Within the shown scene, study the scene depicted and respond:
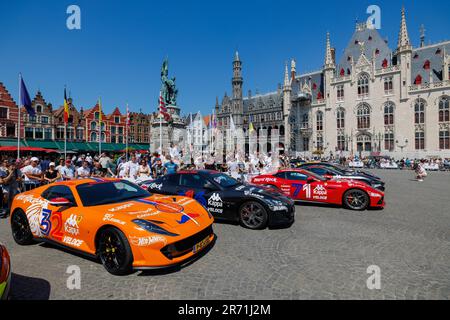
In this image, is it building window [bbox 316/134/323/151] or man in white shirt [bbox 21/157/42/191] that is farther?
building window [bbox 316/134/323/151]

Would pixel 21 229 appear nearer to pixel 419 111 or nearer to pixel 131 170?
pixel 131 170

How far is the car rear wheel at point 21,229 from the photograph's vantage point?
524 centimetres

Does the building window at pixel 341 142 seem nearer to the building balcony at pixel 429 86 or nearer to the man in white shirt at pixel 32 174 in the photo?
the building balcony at pixel 429 86

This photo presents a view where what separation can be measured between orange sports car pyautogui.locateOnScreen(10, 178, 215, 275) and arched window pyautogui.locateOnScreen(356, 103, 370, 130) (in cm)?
5035

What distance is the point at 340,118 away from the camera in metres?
49.7

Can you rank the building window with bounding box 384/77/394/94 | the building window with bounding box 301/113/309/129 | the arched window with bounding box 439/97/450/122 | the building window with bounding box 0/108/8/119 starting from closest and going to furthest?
the building window with bounding box 0/108/8/119
the arched window with bounding box 439/97/450/122
the building window with bounding box 384/77/394/94
the building window with bounding box 301/113/309/129

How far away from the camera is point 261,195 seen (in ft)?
21.3

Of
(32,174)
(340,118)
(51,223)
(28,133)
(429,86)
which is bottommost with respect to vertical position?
(51,223)

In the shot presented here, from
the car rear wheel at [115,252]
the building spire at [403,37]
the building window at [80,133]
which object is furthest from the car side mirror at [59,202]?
the building spire at [403,37]

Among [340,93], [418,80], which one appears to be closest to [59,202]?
[418,80]

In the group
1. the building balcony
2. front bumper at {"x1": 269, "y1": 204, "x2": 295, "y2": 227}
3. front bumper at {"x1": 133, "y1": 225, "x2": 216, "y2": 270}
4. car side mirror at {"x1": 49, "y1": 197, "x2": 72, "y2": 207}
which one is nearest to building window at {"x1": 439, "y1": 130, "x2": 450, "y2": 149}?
the building balcony

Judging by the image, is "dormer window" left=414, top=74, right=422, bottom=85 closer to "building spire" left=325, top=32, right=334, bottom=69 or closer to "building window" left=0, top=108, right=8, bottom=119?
"building spire" left=325, top=32, right=334, bottom=69

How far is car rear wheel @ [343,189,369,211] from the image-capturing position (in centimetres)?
841

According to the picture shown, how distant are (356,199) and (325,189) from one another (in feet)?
3.46
